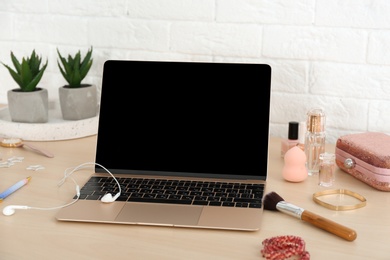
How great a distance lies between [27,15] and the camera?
1.70 metres

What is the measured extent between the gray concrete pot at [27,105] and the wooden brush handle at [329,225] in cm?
74

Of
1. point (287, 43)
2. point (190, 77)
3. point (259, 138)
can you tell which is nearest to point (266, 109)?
point (259, 138)

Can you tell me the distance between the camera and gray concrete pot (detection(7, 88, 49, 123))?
4.83 feet

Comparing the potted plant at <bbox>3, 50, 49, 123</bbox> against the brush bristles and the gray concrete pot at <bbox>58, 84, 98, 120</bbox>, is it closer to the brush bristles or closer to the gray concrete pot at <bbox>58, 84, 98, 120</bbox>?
the gray concrete pot at <bbox>58, 84, 98, 120</bbox>

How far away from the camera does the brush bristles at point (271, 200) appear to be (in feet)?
3.51

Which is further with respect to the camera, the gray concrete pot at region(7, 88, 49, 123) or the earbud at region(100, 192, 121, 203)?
the gray concrete pot at region(7, 88, 49, 123)

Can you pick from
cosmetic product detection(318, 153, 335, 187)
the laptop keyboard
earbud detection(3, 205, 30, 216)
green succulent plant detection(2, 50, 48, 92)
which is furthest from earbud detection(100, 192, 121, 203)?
green succulent plant detection(2, 50, 48, 92)

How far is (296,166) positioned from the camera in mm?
1217

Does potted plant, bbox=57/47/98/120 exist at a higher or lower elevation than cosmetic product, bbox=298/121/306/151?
higher

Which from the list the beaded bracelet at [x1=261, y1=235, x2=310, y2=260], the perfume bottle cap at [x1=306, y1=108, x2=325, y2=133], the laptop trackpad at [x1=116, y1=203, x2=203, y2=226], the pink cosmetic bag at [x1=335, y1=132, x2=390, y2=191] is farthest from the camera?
the perfume bottle cap at [x1=306, y1=108, x2=325, y2=133]

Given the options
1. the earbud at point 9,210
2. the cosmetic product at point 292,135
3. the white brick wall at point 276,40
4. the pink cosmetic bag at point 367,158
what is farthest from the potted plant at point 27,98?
the pink cosmetic bag at point 367,158

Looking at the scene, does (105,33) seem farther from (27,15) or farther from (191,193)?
(191,193)

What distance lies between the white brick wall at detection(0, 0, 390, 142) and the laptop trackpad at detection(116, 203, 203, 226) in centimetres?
55

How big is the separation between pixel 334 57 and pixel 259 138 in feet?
1.14
